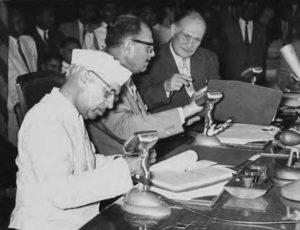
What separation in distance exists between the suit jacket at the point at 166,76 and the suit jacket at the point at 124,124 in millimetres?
538

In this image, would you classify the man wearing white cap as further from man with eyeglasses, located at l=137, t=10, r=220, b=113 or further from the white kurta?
man with eyeglasses, located at l=137, t=10, r=220, b=113

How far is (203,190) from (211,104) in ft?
3.27

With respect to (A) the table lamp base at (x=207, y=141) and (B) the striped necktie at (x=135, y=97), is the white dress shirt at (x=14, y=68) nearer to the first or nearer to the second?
(B) the striped necktie at (x=135, y=97)

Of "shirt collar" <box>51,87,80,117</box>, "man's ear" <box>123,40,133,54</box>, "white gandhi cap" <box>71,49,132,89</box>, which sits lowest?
"shirt collar" <box>51,87,80,117</box>

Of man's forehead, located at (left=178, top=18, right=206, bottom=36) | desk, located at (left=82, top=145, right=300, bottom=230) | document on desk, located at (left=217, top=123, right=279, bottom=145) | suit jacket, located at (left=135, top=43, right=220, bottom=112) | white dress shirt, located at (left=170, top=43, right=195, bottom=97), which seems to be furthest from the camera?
white dress shirt, located at (left=170, top=43, right=195, bottom=97)

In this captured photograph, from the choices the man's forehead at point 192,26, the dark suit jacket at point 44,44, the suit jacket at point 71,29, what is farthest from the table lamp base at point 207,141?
the suit jacket at point 71,29

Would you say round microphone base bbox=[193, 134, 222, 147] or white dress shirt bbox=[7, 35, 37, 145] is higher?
round microphone base bbox=[193, 134, 222, 147]

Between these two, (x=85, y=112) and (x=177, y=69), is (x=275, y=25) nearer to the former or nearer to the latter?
(x=177, y=69)

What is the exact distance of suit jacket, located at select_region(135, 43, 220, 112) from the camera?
380 centimetres

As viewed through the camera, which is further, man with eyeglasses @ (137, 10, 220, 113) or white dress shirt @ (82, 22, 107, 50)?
white dress shirt @ (82, 22, 107, 50)

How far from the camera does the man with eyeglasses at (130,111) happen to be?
3070mm

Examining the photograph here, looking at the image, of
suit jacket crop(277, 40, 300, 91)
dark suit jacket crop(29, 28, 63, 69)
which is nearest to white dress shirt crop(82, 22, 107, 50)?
dark suit jacket crop(29, 28, 63, 69)

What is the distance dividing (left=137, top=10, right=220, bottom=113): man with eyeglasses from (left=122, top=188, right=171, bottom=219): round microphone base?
1.73 m

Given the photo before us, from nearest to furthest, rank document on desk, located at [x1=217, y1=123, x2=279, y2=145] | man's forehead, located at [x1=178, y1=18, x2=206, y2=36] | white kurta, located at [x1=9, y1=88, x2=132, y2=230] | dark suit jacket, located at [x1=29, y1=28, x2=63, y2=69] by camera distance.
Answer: white kurta, located at [x1=9, y1=88, x2=132, y2=230], document on desk, located at [x1=217, y1=123, x2=279, y2=145], man's forehead, located at [x1=178, y1=18, x2=206, y2=36], dark suit jacket, located at [x1=29, y1=28, x2=63, y2=69]
